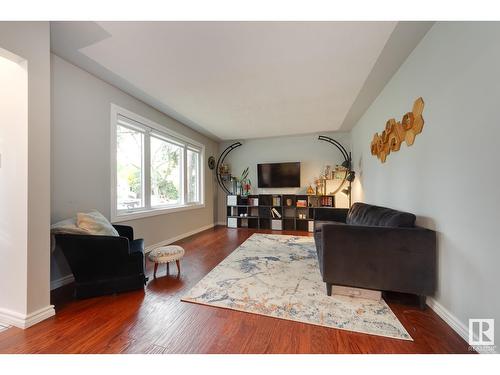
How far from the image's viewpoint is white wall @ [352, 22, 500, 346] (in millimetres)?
1146

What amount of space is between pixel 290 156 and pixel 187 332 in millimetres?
4474

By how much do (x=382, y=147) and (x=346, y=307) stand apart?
2.12 meters

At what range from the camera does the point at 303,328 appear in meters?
1.42

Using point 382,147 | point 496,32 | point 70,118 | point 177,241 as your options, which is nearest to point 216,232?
point 177,241

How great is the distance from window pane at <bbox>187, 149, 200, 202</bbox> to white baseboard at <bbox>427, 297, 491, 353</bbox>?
163 inches

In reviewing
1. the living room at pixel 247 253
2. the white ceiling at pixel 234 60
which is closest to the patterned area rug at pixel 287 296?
the living room at pixel 247 253

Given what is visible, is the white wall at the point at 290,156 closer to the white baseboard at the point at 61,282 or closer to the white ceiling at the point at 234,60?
the white ceiling at the point at 234,60

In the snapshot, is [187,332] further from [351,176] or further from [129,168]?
[351,176]

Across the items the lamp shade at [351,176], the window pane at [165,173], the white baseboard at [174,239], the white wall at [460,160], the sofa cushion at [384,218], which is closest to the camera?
the white wall at [460,160]

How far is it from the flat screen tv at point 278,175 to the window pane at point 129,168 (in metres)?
2.91

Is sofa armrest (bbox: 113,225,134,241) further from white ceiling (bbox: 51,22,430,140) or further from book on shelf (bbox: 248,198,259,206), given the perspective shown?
book on shelf (bbox: 248,198,259,206)

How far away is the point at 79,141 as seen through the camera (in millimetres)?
2256

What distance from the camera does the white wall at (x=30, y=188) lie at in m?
1.41

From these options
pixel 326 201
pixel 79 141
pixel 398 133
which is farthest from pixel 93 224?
pixel 326 201
